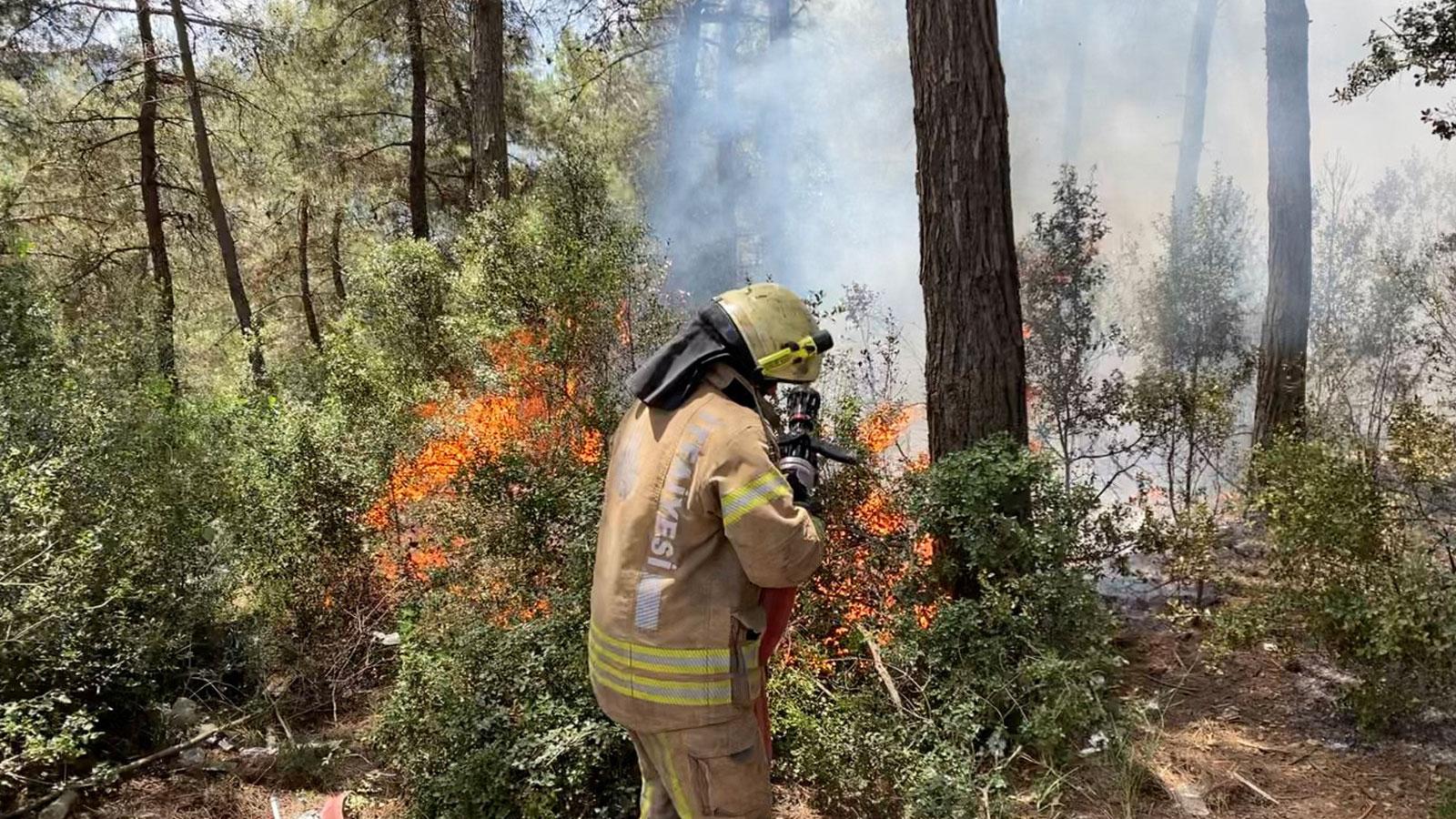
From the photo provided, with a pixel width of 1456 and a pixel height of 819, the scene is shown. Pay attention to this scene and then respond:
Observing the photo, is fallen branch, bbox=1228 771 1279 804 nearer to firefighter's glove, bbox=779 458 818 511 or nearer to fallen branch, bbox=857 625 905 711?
fallen branch, bbox=857 625 905 711

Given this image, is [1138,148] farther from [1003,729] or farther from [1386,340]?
[1003,729]

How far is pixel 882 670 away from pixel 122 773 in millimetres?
4045

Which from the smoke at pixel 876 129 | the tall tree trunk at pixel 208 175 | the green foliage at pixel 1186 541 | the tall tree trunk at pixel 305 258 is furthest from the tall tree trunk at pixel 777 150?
the green foliage at pixel 1186 541

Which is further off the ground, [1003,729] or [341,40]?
[341,40]

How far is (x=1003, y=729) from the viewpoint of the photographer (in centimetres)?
338

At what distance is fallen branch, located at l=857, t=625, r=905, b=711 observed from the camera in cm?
356

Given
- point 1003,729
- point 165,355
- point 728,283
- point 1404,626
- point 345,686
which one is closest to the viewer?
point 1404,626

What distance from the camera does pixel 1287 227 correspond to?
712 centimetres

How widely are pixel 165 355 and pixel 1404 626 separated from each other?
10.9m

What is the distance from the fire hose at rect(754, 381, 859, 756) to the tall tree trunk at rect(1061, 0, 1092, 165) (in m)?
15.6

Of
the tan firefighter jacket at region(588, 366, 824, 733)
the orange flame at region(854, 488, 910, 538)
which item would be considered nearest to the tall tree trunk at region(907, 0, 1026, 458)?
the orange flame at region(854, 488, 910, 538)

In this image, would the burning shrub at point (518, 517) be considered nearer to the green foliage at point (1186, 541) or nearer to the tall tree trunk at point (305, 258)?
the green foliage at point (1186, 541)

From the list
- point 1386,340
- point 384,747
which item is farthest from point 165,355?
point 1386,340

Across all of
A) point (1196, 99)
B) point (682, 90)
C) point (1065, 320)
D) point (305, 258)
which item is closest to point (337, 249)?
point (305, 258)
